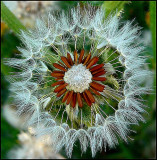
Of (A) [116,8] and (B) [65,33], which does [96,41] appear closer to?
(B) [65,33]

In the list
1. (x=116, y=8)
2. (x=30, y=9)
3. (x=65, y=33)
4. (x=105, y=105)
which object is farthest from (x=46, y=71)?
(x=30, y=9)

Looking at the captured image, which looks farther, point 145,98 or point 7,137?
point 7,137

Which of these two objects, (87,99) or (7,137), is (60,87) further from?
(7,137)

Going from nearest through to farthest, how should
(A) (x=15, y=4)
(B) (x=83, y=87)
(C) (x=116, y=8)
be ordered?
(B) (x=83, y=87)
(C) (x=116, y=8)
(A) (x=15, y=4)

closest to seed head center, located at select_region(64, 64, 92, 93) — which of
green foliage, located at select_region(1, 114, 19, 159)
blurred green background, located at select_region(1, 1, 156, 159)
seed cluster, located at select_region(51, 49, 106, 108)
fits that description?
seed cluster, located at select_region(51, 49, 106, 108)

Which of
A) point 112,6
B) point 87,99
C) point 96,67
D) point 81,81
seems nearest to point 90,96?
point 87,99

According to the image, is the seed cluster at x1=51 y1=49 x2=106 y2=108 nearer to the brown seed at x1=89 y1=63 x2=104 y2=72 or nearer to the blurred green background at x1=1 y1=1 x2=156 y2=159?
the brown seed at x1=89 y1=63 x2=104 y2=72

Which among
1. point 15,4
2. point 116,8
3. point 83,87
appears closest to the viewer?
point 83,87

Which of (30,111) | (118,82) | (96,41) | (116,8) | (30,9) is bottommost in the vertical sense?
(30,111)
